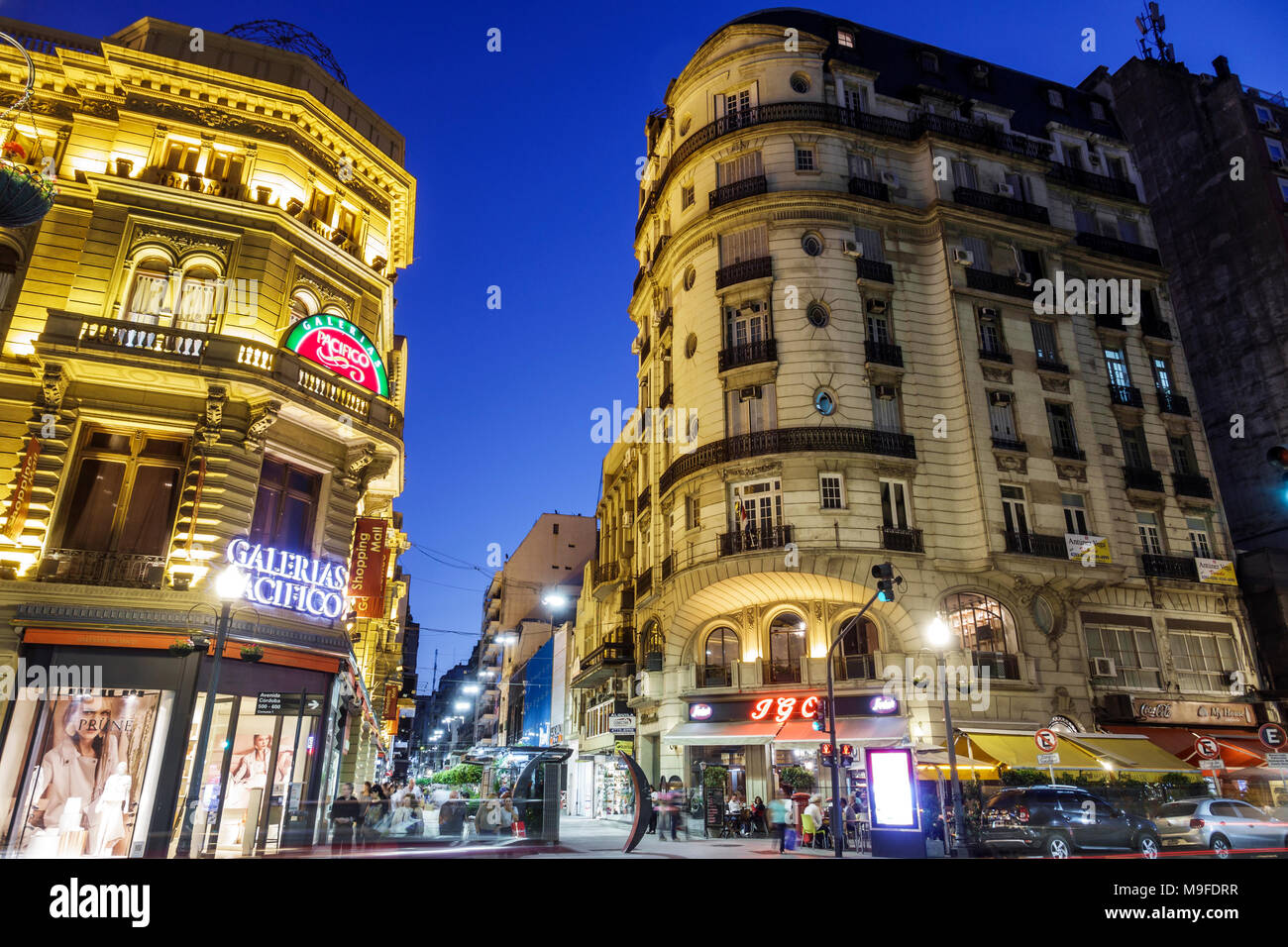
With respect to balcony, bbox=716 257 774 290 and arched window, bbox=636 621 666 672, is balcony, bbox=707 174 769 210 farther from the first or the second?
arched window, bbox=636 621 666 672

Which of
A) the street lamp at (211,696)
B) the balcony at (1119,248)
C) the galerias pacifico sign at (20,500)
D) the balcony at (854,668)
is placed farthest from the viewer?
the balcony at (1119,248)

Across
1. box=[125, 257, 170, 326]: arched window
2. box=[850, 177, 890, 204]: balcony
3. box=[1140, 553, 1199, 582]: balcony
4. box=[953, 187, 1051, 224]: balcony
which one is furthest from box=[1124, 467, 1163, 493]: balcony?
box=[125, 257, 170, 326]: arched window

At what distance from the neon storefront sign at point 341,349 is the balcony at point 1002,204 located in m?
25.8

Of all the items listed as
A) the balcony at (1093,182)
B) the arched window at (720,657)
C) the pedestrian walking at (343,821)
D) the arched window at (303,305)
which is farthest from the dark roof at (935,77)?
the pedestrian walking at (343,821)

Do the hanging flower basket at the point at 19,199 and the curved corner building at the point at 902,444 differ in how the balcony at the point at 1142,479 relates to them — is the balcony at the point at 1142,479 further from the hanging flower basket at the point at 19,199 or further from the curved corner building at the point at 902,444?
the hanging flower basket at the point at 19,199

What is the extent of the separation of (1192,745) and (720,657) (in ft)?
58.6

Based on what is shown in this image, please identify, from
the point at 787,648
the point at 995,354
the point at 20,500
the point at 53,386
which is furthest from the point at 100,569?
the point at 995,354

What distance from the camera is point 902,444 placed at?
96.7 feet

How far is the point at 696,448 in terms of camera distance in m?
30.5

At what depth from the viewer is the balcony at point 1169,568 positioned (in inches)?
1224

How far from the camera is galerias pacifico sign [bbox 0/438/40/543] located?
17.5 metres
